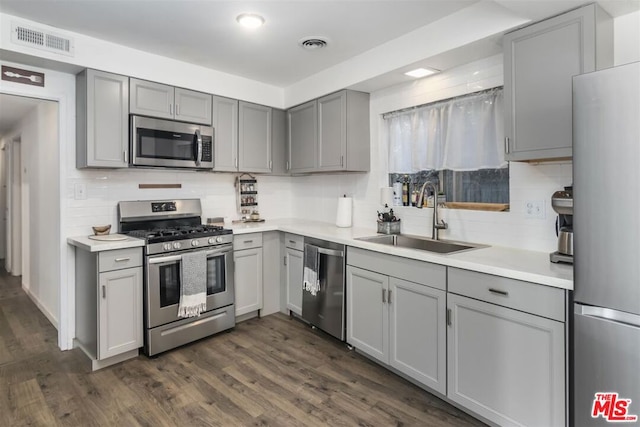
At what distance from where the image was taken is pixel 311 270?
3.20m

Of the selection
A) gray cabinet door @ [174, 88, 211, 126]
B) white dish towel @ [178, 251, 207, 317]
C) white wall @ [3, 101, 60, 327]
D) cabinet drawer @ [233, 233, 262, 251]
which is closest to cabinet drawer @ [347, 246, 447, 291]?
cabinet drawer @ [233, 233, 262, 251]

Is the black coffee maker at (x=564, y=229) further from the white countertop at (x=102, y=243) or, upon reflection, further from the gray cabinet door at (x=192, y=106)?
the gray cabinet door at (x=192, y=106)

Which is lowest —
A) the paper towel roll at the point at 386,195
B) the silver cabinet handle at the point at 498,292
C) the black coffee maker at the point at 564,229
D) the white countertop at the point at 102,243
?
the silver cabinet handle at the point at 498,292

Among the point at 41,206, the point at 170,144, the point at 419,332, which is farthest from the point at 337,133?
the point at 41,206

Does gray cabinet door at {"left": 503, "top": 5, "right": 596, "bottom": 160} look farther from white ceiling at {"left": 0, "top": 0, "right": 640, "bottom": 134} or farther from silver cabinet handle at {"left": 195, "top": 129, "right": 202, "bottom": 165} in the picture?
silver cabinet handle at {"left": 195, "top": 129, "right": 202, "bottom": 165}

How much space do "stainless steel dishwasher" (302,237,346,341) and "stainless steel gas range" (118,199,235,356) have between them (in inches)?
30.6

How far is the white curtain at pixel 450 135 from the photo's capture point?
101 inches

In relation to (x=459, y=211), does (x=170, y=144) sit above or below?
above

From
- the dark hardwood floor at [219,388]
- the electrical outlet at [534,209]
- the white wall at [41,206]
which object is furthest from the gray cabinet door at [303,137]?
the white wall at [41,206]

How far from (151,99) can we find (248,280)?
1.86 m

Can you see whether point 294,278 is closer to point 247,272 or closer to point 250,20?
point 247,272

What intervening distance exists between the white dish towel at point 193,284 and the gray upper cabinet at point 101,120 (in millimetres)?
951

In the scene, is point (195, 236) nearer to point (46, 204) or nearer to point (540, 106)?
point (46, 204)

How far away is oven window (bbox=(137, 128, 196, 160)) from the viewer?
9.84 ft
